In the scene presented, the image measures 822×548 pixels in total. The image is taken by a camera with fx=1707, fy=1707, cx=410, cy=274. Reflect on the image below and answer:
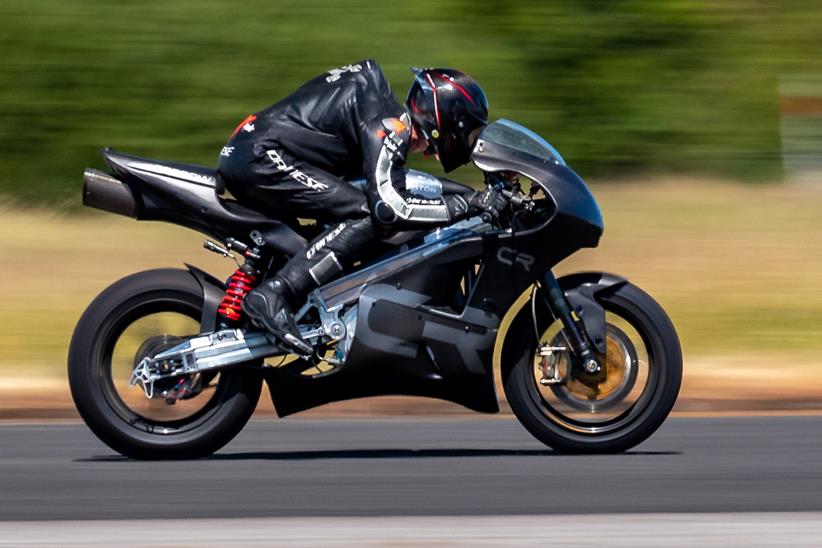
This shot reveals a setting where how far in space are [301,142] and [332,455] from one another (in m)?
1.37

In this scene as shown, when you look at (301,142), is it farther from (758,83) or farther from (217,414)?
(758,83)

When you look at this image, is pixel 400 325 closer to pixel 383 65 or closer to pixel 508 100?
pixel 383 65

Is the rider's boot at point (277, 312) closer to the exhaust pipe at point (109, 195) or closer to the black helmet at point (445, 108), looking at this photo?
the exhaust pipe at point (109, 195)

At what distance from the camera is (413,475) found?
674 cm

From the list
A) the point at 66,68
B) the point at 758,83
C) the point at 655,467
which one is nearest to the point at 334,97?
the point at 655,467

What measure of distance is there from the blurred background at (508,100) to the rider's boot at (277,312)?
18.4 ft

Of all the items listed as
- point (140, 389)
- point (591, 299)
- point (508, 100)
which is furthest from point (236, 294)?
point (508, 100)

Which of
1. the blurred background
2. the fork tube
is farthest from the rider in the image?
the blurred background

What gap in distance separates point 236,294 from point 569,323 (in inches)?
54.0

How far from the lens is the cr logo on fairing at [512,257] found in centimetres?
695

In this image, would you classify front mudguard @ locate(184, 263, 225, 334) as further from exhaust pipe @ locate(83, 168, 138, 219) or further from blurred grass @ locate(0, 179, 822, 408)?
blurred grass @ locate(0, 179, 822, 408)

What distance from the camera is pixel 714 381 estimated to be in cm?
938

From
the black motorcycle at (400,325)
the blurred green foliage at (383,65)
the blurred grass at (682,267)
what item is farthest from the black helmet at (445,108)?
the blurred green foliage at (383,65)

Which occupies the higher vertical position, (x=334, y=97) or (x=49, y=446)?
(x=334, y=97)
